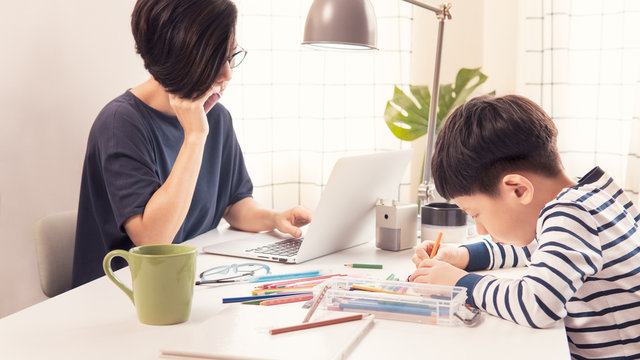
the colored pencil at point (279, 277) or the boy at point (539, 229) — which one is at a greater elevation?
the boy at point (539, 229)

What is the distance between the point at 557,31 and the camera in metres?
2.46

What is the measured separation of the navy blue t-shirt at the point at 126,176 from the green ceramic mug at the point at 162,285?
1.58 feet

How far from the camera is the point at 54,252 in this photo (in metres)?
1.43

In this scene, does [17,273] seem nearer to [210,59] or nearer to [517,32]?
[210,59]

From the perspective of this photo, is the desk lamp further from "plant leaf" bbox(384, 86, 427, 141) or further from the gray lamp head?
"plant leaf" bbox(384, 86, 427, 141)

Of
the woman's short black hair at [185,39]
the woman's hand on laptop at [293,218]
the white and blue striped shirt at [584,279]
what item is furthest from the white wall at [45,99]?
the white and blue striped shirt at [584,279]

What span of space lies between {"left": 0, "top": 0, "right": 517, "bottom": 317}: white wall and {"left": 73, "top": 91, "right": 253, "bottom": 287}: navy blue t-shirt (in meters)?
0.33

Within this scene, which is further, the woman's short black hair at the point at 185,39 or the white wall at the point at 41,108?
the white wall at the point at 41,108

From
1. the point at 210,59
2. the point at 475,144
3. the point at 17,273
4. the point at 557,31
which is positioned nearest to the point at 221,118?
the point at 210,59

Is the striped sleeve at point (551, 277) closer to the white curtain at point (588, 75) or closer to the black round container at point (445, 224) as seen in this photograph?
the black round container at point (445, 224)

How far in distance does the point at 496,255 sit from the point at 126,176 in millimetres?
790

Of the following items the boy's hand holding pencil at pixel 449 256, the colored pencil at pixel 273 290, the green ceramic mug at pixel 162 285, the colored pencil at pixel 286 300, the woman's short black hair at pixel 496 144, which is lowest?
the colored pencil at pixel 286 300

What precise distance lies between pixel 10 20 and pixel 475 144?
1262 mm

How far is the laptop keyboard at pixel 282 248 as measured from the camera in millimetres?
1243
